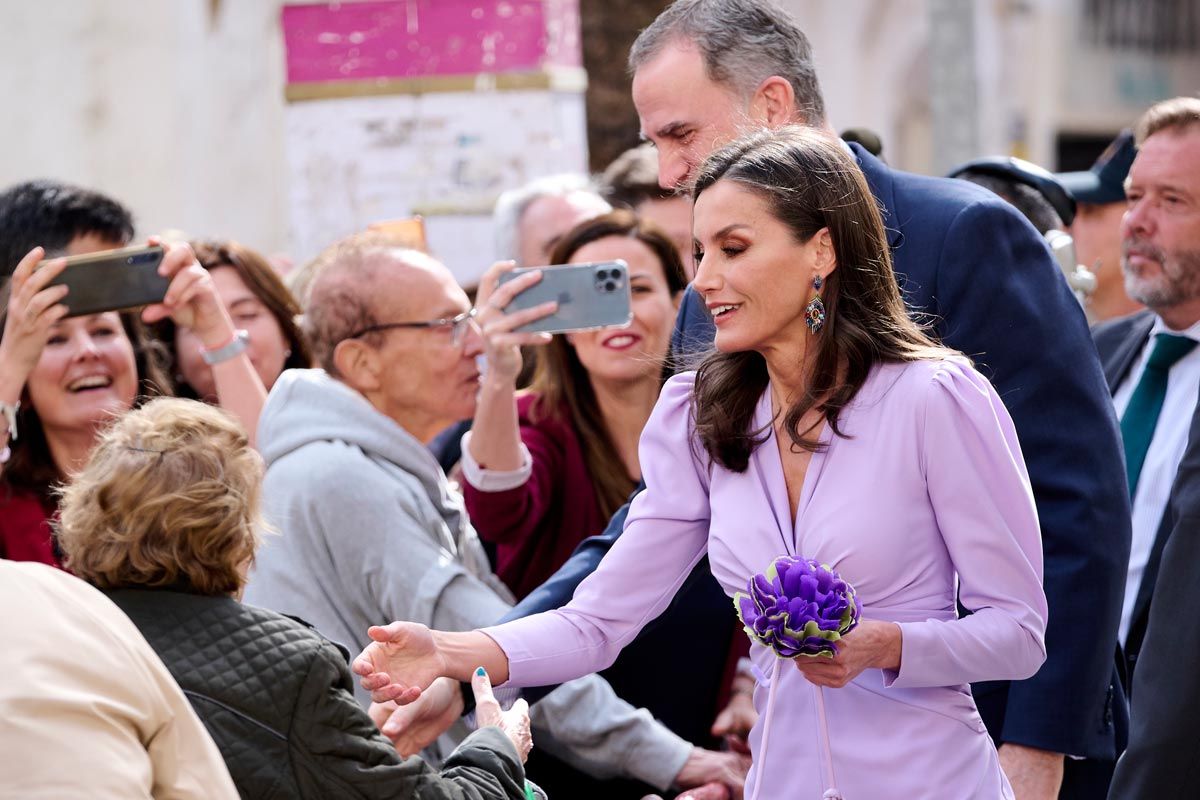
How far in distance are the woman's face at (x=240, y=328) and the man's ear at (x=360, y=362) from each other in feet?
2.46

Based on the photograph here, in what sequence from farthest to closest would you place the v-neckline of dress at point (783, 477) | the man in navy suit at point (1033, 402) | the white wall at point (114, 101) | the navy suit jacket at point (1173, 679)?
the white wall at point (114, 101)
the navy suit jacket at point (1173, 679)
the man in navy suit at point (1033, 402)
the v-neckline of dress at point (783, 477)

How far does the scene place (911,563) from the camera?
248cm

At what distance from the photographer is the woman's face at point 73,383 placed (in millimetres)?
4215

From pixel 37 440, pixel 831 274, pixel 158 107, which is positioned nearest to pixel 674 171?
pixel 831 274

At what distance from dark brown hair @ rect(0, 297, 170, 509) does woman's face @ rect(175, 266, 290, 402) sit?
8.6 inches

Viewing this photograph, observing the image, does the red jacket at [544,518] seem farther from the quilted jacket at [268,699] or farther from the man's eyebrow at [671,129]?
the quilted jacket at [268,699]

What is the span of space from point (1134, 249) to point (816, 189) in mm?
2300

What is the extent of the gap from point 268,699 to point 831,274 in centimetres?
109

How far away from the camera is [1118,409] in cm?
457

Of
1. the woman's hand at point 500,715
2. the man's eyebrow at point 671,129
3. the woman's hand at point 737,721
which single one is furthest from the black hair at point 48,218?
the woman's hand at point 500,715

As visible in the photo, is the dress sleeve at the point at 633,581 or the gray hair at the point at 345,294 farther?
the gray hair at the point at 345,294

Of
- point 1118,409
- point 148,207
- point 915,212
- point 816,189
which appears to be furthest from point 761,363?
point 148,207

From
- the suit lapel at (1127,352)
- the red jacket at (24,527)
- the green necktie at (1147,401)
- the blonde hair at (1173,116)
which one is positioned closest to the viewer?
the red jacket at (24,527)

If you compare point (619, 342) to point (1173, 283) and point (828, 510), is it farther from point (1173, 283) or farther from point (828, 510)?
point (828, 510)
